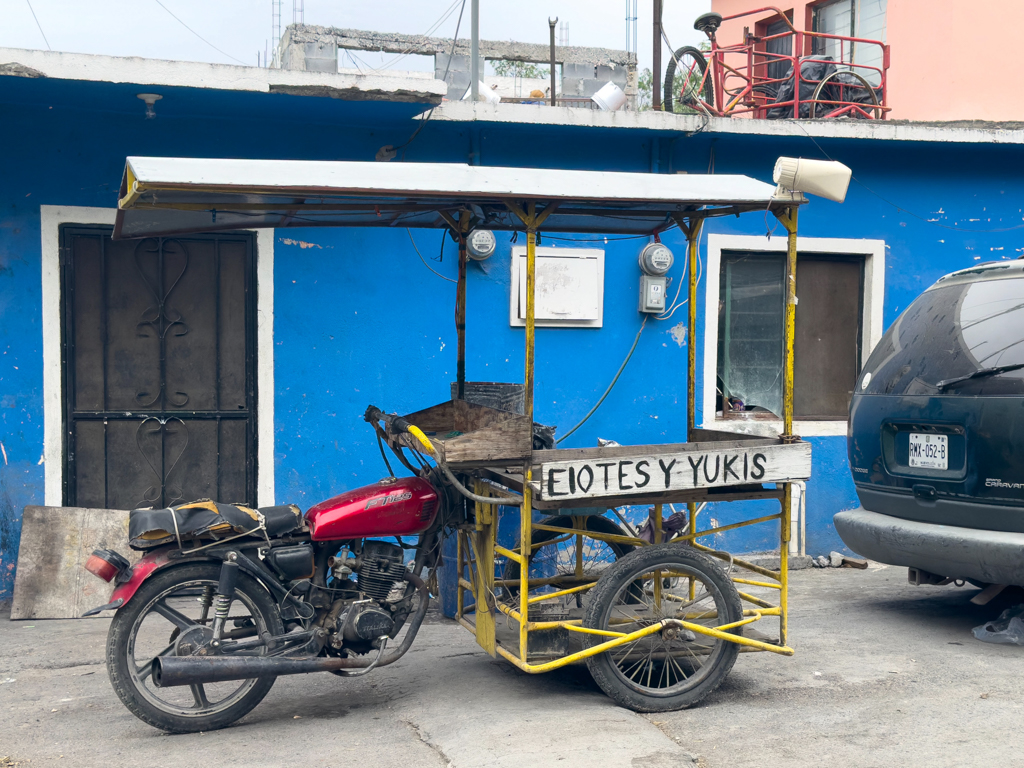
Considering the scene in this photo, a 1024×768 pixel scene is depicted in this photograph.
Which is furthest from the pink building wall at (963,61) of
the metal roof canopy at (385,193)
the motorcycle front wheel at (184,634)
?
the motorcycle front wheel at (184,634)

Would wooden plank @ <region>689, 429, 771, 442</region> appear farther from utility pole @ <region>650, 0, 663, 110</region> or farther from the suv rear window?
utility pole @ <region>650, 0, 663, 110</region>

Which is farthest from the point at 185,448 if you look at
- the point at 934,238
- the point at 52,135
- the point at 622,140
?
the point at 934,238

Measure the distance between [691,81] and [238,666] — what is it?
6.85 m

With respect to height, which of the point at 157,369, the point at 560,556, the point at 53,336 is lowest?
the point at 560,556

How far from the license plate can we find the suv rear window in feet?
0.80

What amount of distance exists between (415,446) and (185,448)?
248 cm

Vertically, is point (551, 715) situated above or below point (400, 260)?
below

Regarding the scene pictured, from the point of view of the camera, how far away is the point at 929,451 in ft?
16.7

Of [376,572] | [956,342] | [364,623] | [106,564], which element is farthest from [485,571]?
[956,342]

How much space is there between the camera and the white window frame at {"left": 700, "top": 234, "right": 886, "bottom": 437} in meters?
7.18

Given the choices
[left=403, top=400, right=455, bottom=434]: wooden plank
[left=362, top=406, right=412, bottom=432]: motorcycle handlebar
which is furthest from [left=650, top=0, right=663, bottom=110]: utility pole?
[left=362, top=406, right=412, bottom=432]: motorcycle handlebar

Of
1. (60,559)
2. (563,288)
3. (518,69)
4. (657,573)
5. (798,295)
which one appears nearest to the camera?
(657,573)

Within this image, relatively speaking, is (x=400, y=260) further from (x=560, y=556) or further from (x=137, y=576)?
(x=137, y=576)

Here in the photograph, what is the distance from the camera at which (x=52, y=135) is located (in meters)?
5.92
